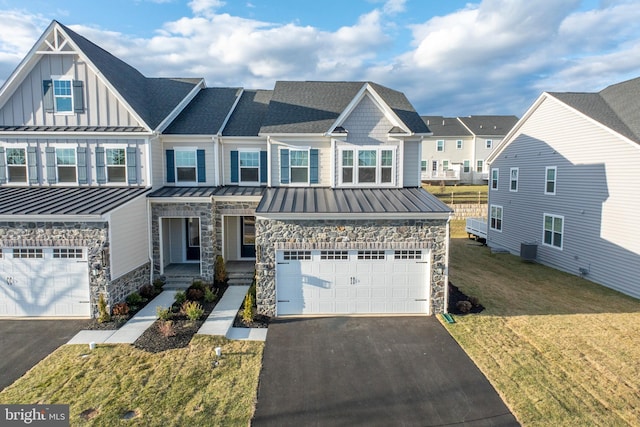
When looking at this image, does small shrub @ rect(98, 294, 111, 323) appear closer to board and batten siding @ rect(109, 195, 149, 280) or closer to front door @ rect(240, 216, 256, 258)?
board and batten siding @ rect(109, 195, 149, 280)

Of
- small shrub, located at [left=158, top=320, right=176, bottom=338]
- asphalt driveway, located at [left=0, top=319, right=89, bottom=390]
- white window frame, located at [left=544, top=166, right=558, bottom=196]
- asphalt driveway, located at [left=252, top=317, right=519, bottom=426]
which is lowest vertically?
asphalt driveway, located at [left=252, top=317, right=519, bottom=426]

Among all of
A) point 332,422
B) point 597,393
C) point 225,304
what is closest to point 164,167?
point 225,304

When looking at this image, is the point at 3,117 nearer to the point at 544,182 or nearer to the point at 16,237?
the point at 16,237

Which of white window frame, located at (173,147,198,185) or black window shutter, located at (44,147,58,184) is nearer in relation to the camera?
black window shutter, located at (44,147,58,184)

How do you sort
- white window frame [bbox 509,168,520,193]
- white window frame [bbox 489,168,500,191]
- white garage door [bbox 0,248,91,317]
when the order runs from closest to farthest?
white garage door [bbox 0,248,91,317] < white window frame [bbox 509,168,520,193] < white window frame [bbox 489,168,500,191]

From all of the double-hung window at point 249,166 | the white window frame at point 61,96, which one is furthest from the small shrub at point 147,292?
the white window frame at point 61,96

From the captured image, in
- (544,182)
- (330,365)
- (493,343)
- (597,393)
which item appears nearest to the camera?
(597,393)

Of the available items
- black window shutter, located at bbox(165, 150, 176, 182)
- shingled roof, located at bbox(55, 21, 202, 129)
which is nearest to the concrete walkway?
black window shutter, located at bbox(165, 150, 176, 182)
